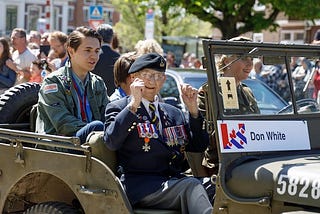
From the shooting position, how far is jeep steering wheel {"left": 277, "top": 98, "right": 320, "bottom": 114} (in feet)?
14.7

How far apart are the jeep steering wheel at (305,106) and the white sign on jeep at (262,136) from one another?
0.35 ft

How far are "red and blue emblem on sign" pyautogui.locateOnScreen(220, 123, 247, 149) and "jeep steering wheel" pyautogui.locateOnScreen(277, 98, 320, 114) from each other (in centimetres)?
43

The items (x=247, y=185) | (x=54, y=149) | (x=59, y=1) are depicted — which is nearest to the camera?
(x=247, y=185)

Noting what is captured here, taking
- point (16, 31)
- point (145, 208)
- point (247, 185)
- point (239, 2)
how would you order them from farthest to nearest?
point (239, 2) < point (16, 31) < point (145, 208) < point (247, 185)

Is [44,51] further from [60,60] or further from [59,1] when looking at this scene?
[59,1]

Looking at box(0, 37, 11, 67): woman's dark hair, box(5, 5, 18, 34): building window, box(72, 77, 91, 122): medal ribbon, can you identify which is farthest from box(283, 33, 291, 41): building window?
box(72, 77, 91, 122): medal ribbon

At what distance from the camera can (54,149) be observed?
4.94m

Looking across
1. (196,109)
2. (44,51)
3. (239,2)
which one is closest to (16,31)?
(44,51)

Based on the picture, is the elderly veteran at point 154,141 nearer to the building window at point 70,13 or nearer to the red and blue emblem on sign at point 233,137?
the red and blue emblem on sign at point 233,137

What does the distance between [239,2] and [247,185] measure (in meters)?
16.8

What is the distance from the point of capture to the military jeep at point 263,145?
3795 mm

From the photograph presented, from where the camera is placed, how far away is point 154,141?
466 cm

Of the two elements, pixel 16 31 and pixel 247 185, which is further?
pixel 16 31

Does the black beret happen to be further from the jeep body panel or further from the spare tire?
the spare tire
